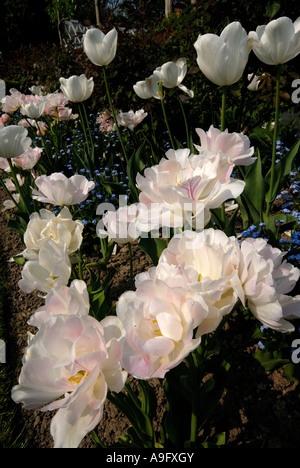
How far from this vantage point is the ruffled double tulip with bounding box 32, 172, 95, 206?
114 centimetres

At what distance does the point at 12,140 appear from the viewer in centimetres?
134

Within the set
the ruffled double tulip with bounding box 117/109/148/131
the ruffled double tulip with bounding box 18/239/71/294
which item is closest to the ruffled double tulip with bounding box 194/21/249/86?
the ruffled double tulip with bounding box 18/239/71/294

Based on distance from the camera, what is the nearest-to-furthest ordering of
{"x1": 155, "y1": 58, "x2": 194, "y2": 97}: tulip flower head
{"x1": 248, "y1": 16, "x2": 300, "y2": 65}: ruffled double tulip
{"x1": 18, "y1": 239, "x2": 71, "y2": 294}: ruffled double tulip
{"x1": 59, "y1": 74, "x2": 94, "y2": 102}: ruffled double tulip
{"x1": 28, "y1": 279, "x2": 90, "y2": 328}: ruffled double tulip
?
{"x1": 28, "y1": 279, "x2": 90, "y2": 328}: ruffled double tulip
{"x1": 18, "y1": 239, "x2": 71, "y2": 294}: ruffled double tulip
{"x1": 248, "y1": 16, "x2": 300, "y2": 65}: ruffled double tulip
{"x1": 155, "y1": 58, "x2": 194, "y2": 97}: tulip flower head
{"x1": 59, "y1": 74, "x2": 94, "y2": 102}: ruffled double tulip

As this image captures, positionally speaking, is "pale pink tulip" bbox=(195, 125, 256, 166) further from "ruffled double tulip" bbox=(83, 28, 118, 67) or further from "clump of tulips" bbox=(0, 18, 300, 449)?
"ruffled double tulip" bbox=(83, 28, 118, 67)

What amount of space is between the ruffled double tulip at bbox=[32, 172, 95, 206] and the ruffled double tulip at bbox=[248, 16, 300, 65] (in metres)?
0.78

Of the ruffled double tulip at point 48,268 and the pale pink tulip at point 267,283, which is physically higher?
the pale pink tulip at point 267,283

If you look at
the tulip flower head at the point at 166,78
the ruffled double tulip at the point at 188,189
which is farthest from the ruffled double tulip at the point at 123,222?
the tulip flower head at the point at 166,78

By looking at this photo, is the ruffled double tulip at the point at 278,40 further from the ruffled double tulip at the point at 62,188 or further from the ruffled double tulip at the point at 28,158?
the ruffled double tulip at the point at 28,158

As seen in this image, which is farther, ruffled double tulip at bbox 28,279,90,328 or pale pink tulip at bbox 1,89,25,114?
pale pink tulip at bbox 1,89,25,114

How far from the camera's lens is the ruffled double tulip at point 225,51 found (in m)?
1.01

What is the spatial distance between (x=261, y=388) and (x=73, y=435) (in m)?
1.03

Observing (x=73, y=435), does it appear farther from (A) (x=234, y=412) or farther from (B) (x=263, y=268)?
(A) (x=234, y=412)

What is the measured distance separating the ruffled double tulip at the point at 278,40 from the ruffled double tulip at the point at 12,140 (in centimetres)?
95

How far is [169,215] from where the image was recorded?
2.50 feet
